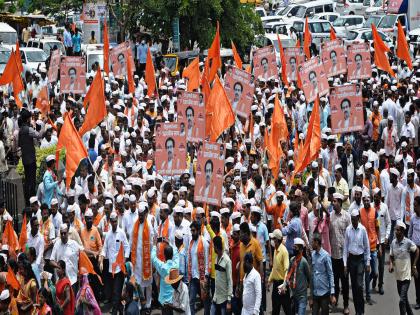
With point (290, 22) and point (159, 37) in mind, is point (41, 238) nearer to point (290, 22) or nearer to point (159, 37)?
point (159, 37)

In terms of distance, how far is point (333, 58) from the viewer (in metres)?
26.8

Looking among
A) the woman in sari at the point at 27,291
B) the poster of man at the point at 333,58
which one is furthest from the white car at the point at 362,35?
the woman in sari at the point at 27,291

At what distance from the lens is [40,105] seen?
25859 millimetres

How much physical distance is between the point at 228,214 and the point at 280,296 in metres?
1.44

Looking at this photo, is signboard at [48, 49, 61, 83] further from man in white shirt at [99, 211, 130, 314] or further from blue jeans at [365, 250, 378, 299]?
blue jeans at [365, 250, 378, 299]

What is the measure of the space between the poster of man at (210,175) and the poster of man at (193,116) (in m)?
2.85

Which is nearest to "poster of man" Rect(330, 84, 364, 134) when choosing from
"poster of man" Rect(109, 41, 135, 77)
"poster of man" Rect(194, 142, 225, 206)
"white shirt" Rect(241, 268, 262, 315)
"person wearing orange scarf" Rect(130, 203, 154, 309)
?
"poster of man" Rect(194, 142, 225, 206)

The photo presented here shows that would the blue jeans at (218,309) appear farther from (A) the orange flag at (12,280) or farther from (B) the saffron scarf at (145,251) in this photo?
(A) the orange flag at (12,280)

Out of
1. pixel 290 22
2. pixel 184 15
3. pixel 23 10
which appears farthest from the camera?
pixel 23 10

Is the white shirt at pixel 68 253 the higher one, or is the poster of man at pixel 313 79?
the poster of man at pixel 313 79

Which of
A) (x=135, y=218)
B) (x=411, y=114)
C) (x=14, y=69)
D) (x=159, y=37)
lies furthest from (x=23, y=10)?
(x=135, y=218)

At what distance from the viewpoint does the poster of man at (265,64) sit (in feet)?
88.4

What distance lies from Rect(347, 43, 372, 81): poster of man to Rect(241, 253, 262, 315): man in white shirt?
11.9 metres

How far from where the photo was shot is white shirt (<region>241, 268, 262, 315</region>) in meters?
15.1
